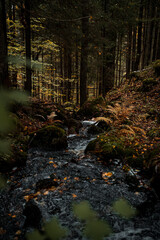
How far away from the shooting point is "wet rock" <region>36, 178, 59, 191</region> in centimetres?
339

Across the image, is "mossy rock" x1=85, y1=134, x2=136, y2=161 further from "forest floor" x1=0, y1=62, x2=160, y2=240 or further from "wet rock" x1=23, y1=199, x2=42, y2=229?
"wet rock" x1=23, y1=199, x2=42, y2=229

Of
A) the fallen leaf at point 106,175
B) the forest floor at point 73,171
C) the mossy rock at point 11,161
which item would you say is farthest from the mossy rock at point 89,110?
the mossy rock at point 11,161

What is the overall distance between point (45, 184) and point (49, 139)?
2.27m

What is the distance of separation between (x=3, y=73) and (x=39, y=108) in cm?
516

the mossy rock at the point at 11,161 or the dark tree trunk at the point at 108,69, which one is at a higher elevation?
the dark tree trunk at the point at 108,69

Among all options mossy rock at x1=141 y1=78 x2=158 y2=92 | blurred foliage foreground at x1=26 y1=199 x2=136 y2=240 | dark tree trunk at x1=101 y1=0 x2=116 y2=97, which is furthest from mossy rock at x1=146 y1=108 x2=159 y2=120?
dark tree trunk at x1=101 y1=0 x2=116 y2=97

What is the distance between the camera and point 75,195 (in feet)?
10.5

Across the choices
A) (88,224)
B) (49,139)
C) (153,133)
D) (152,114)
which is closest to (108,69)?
(152,114)

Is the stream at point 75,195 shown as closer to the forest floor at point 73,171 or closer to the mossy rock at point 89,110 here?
the forest floor at point 73,171

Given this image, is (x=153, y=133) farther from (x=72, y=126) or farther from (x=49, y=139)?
(x=72, y=126)

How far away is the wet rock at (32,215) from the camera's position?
2527mm

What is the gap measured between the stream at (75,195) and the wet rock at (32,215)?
63 millimetres

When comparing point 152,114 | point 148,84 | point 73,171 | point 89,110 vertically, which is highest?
point 148,84

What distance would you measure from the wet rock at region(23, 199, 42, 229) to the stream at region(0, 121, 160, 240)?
0.06m
